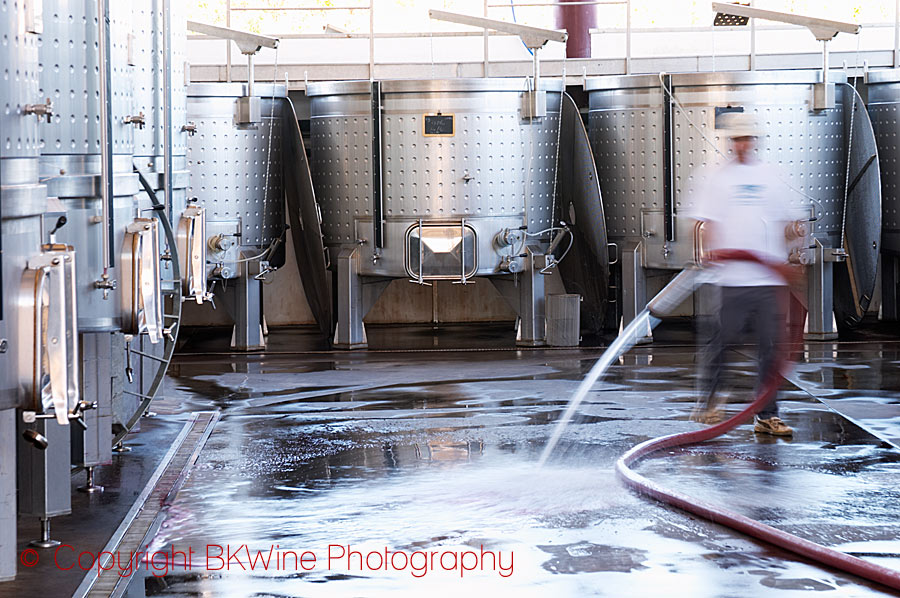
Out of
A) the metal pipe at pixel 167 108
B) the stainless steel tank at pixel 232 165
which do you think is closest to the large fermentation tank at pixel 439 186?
the stainless steel tank at pixel 232 165

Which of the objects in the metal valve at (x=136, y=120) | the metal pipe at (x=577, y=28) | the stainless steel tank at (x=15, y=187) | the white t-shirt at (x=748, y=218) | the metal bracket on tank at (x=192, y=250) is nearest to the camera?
the stainless steel tank at (x=15, y=187)

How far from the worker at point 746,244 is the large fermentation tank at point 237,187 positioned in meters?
4.53

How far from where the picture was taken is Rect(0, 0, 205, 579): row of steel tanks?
386 centimetres

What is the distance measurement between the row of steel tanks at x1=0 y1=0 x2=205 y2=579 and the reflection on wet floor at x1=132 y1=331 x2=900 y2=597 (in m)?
0.51

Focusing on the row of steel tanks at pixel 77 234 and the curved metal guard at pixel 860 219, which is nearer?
the row of steel tanks at pixel 77 234

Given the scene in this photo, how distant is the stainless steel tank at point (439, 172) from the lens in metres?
9.39

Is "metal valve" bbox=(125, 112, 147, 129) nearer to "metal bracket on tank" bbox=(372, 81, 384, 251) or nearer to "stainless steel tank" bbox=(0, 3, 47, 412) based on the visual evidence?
"stainless steel tank" bbox=(0, 3, 47, 412)

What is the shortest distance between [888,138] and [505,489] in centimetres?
633

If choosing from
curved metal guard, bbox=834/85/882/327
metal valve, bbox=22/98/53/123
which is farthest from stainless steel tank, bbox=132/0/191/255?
curved metal guard, bbox=834/85/882/327

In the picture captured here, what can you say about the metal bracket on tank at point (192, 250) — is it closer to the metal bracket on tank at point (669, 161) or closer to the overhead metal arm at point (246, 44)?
the overhead metal arm at point (246, 44)

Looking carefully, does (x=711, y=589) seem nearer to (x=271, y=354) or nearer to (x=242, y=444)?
(x=242, y=444)

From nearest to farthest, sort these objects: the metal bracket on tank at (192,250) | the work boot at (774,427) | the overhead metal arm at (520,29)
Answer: the work boot at (774,427) < the metal bracket on tank at (192,250) < the overhead metal arm at (520,29)

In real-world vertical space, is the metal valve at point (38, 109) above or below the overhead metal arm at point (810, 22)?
below

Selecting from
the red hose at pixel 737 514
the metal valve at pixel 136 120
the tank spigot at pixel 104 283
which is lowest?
the red hose at pixel 737 514
